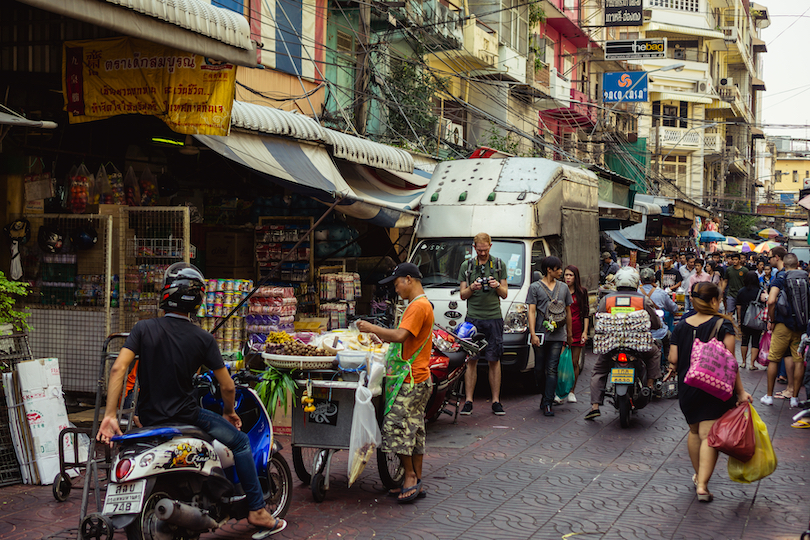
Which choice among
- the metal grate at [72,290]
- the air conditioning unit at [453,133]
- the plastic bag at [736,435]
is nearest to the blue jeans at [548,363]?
the plastic bag at [736,435]

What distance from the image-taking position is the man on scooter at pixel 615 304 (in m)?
9.52

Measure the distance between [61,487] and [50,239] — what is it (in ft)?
11.7

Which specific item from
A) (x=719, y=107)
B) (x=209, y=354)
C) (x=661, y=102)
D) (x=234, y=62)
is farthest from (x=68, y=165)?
(x=719, y=107)

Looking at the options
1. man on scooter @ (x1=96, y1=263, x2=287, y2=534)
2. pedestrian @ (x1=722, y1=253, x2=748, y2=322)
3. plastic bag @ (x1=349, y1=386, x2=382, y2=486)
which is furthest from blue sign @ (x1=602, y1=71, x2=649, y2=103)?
man on scooter @ (x1=96, y1=263, x2=287, y2=534)

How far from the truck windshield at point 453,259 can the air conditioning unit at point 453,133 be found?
1105cm

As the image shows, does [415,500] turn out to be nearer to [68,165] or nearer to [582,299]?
[582,299]

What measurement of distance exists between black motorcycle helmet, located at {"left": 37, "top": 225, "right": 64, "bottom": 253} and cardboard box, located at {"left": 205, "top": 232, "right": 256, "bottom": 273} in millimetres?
3634

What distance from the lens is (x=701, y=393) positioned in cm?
658

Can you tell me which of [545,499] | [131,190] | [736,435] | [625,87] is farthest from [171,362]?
[625,87]

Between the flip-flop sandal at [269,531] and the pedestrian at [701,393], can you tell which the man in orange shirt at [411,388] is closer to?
the flip-flop sandal at [269,531]

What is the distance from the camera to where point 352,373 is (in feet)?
20.9

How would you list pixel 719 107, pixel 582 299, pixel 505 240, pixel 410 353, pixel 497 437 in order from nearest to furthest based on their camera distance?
pixel 410 353, pixel 497 437, pixel 582 299, pixel 505 240, pixel 719 107

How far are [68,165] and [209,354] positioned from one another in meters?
6.33

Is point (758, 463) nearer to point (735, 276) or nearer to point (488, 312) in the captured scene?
point (488, 312)
